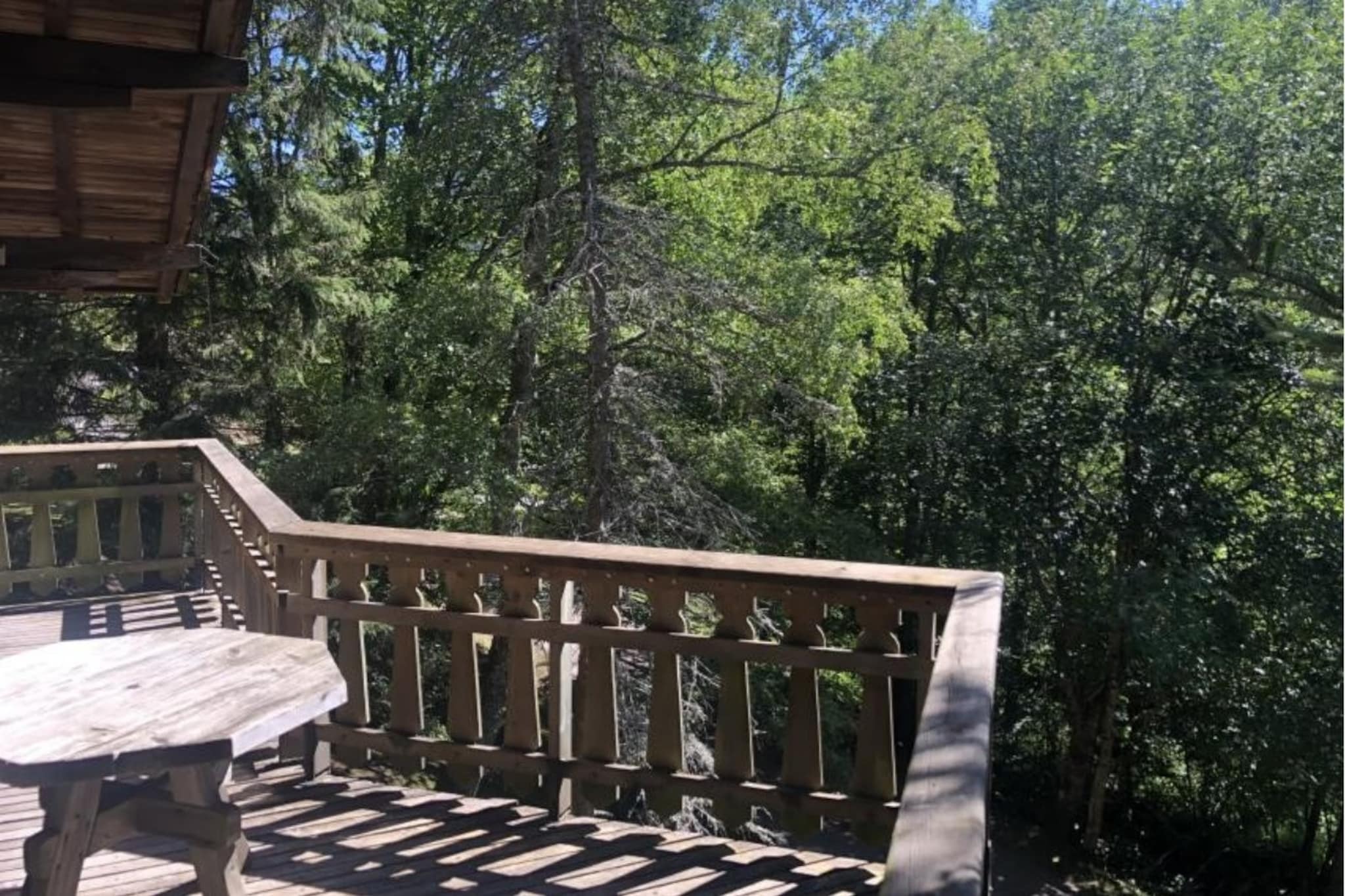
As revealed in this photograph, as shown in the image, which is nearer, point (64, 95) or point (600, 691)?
point (600, 691)

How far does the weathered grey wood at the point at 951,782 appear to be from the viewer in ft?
3.92

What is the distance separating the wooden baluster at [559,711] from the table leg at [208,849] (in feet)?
3.14

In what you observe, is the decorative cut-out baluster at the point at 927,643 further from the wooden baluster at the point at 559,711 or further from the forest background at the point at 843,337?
the forest background at the point at 843,337

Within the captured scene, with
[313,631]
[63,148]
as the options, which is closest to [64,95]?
[63,148]

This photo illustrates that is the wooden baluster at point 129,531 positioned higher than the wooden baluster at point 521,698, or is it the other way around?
the wooden baluster at point 129,531

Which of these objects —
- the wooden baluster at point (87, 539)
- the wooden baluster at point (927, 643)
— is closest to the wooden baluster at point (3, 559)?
the wooden baluster at point (87, 539)

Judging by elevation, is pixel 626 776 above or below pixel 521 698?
below

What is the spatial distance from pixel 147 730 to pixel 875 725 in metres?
1.74

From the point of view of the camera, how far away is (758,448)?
11797mm

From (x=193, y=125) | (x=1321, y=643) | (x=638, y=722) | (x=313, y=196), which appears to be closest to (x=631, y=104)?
(x=313, y=196)

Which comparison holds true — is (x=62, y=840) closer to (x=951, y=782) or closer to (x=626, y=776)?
(x=626, y=776)

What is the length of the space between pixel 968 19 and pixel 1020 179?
3.39 m

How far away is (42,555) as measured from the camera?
621 centimetres

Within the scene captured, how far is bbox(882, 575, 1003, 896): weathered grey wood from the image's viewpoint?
1.19 metres
